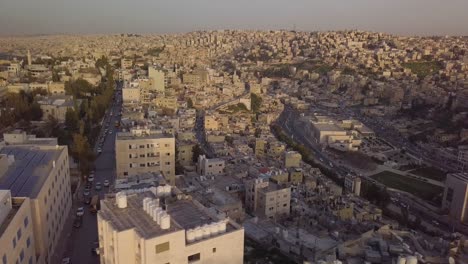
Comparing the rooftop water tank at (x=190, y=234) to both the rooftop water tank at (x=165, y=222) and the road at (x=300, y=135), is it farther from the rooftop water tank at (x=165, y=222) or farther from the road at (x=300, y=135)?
the road at (x=300, y=135)

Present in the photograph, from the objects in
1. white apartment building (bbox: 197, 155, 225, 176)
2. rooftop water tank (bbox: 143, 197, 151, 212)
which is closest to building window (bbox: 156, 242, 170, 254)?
rooftop water tank (bbox: 143, 197, 151, 212)

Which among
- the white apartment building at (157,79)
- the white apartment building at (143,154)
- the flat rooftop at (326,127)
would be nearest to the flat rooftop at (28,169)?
the white apartment building at (143,154)

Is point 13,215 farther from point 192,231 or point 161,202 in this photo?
point 192,231

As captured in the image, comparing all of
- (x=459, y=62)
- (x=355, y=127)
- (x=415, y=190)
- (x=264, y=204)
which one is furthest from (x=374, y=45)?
(x=264, y=204)

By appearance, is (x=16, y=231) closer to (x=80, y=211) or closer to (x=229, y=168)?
(x=80, y=211)

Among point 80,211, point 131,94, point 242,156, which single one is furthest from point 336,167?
point 131,94

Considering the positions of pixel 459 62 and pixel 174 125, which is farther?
pixel 459 62
